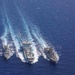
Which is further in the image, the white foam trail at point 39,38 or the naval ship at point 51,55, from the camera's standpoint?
the white foam trail at point 39,38

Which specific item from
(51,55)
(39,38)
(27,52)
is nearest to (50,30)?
(39,38)

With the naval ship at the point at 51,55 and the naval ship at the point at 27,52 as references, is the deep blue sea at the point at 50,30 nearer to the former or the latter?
the naval ship at the point at 51,55

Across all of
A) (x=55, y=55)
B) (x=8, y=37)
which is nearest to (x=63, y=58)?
(x=55, y=55)

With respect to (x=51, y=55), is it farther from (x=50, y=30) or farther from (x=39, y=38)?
(x=50, y=30)

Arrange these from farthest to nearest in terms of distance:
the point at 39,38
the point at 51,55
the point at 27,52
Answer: the point at 39,38 → the point at 27,52 → the point at 51,55

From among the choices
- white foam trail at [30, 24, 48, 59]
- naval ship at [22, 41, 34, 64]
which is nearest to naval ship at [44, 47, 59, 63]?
white foam trail at [30, 24, 48, 59]

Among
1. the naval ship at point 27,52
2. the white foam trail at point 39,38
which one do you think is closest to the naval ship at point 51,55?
the white foam trail at point 39,38
